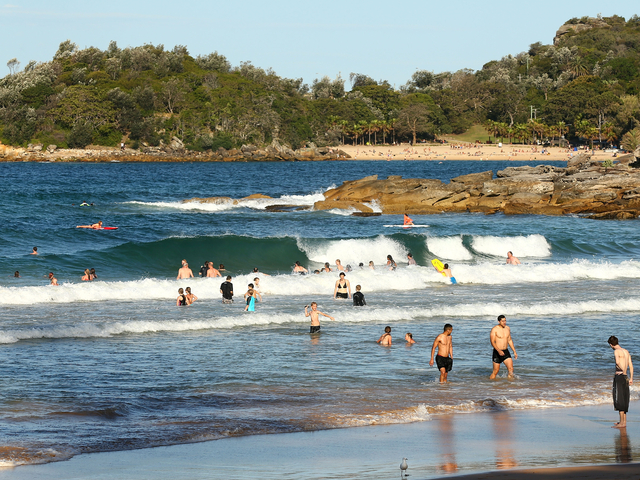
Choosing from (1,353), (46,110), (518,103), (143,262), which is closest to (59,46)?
(46,110)

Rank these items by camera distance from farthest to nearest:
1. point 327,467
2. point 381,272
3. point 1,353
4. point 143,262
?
1. point 143,262
2. point 381,272
3. point 1,353
4. point 327,467

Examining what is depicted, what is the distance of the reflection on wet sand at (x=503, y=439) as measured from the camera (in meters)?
8.91

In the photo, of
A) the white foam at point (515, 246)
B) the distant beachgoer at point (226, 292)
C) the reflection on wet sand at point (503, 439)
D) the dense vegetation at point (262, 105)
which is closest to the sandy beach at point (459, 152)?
the dense vegetation at point (262, 105)

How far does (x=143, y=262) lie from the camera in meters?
30.5

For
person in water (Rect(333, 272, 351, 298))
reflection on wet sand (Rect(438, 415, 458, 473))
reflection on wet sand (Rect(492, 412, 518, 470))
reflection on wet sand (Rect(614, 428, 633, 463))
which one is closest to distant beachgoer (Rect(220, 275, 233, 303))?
person in water (Rect(333, 272, 351, 298))

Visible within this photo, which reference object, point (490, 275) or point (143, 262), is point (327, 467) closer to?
point (490, 275)

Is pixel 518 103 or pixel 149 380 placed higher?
pixel 518 103

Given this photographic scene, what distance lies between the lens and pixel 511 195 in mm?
48938

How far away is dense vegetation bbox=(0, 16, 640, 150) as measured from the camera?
469 ft

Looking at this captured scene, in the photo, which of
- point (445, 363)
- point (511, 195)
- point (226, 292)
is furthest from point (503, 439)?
point (511, 195)

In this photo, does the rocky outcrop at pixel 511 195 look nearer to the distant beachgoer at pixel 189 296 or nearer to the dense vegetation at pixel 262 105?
the distant beachgoer at pixel 189 296

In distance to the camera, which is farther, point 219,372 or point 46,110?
point 46,110

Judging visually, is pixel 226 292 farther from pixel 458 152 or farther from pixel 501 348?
pixel 458 152

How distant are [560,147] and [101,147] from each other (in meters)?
93.2
